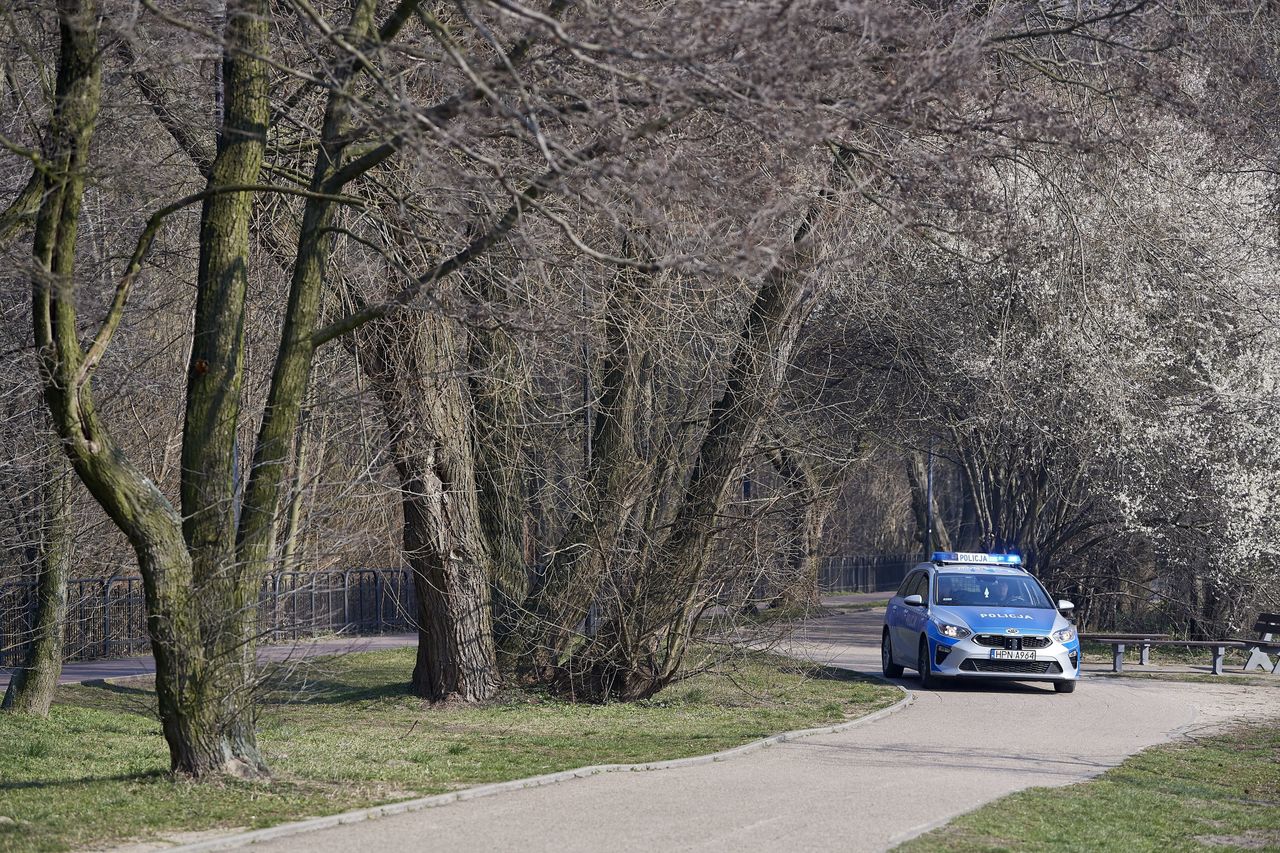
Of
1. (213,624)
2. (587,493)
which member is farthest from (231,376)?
(587,493)

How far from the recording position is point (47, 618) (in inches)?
597

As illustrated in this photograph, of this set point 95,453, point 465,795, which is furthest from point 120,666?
point 465,795

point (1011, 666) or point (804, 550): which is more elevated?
point (804, 550)

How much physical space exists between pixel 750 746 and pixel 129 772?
4.97 meters

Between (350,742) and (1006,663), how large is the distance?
8.28m

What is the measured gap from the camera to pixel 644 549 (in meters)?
15.9

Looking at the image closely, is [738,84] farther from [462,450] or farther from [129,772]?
[462,450]

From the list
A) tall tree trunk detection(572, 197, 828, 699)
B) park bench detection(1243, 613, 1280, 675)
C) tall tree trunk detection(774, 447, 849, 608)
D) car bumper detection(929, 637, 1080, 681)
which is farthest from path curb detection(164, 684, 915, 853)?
park bench detection(1243, 613, 1280, 675)

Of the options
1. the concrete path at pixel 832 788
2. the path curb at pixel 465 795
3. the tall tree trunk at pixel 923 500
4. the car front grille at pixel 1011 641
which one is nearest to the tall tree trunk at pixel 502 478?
the path curb at pixel 465 795

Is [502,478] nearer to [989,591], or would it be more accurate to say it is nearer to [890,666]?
[890,666]

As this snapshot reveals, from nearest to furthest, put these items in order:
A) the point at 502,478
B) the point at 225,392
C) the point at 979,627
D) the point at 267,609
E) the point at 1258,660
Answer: the point at 225,392, the point at 267,609, the point at 502,478, the point at 979,627, the point at 1258,660

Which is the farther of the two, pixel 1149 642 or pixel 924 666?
pixel 1149 642

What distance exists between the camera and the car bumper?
17531 mm

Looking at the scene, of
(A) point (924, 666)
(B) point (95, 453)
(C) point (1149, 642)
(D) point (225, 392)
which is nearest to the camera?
(B) point (95, 453)
